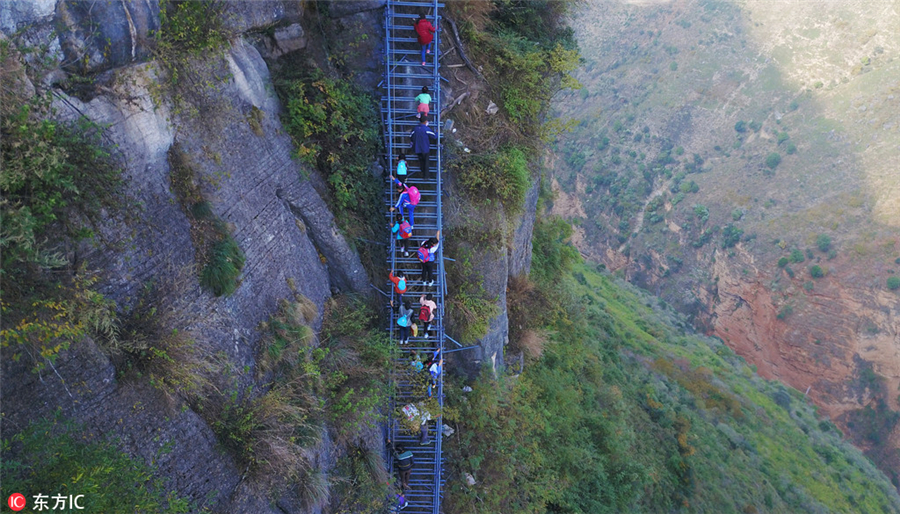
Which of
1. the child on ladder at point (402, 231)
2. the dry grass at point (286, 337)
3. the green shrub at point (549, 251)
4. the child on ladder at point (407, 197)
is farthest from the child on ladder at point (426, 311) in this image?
the green shrub at point (549, 251)

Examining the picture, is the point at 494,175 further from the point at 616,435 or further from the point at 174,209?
the point at 616,435

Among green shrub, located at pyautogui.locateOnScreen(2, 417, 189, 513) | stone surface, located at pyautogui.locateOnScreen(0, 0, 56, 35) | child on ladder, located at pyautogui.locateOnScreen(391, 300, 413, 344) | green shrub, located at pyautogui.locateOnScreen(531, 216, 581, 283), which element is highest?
stone surface, located at pyautogui.locateOnScreen(0, 0, 56, 35)

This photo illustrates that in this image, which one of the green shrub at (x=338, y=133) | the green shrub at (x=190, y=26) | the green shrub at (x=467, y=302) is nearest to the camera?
the green shrub at (x=190, y=26)

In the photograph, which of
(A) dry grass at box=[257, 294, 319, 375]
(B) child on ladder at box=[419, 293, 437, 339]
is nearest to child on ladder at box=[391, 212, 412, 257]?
(B) child on ladder at box=[419, 293, 437, 339]

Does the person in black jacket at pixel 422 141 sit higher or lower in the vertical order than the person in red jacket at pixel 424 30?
lower

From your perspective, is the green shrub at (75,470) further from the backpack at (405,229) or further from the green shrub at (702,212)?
the green shrub at (702,212)

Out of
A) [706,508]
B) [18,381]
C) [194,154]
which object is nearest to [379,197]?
[194,154]

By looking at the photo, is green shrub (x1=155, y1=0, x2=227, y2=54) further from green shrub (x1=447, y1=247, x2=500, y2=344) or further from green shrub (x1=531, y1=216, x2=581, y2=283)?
green shrub (x1=531, y1=216, x2=581, y2=283)
